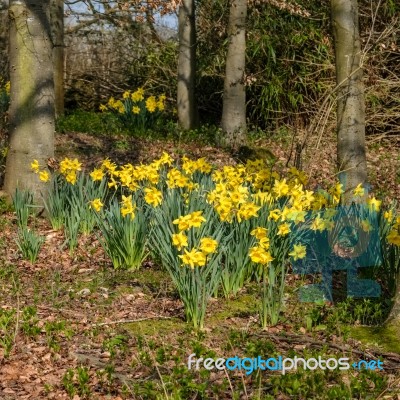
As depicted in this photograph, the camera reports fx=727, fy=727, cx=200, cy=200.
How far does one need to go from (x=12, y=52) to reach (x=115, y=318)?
348cm

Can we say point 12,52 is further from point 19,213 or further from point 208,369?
point 208,369

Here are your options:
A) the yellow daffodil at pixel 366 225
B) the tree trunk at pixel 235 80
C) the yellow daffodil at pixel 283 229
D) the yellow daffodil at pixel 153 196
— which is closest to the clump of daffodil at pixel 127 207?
the yellow daffodil at pixel 153 196

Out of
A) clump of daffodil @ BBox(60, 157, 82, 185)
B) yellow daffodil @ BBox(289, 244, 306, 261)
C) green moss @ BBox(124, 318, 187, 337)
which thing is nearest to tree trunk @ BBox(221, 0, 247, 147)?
clump of daffodil @ BBox(60, 157, 82, 185)

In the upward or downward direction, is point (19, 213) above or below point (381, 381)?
above

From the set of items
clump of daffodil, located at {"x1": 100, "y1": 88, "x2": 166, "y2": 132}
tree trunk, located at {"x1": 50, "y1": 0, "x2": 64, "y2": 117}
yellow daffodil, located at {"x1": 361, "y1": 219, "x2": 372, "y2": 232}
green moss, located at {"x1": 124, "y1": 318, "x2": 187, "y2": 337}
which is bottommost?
green moss, located at {"x1": 124, "y1": 318, "x2": 187, "y2": 337}

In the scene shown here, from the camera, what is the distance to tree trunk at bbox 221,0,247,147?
9.91m

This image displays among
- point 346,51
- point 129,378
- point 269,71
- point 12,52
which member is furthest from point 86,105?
point 129,378

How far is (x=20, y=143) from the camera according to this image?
6.90m

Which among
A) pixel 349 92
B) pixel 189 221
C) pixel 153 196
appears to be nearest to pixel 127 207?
pixel 153 196

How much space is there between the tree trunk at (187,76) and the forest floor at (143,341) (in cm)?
571

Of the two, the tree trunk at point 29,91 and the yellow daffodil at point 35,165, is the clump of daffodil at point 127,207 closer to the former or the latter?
the yellow daffodil at point 35,165

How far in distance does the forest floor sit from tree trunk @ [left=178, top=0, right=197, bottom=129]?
18.7 feet

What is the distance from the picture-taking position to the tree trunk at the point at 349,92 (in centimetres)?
600

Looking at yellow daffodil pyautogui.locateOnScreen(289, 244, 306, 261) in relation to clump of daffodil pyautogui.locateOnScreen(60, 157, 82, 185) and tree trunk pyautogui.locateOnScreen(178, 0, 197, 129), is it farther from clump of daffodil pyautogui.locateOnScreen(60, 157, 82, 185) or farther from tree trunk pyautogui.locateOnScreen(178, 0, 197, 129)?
tree trunk pyautogui.locateOnScreen(178, 0, 197, 129)
